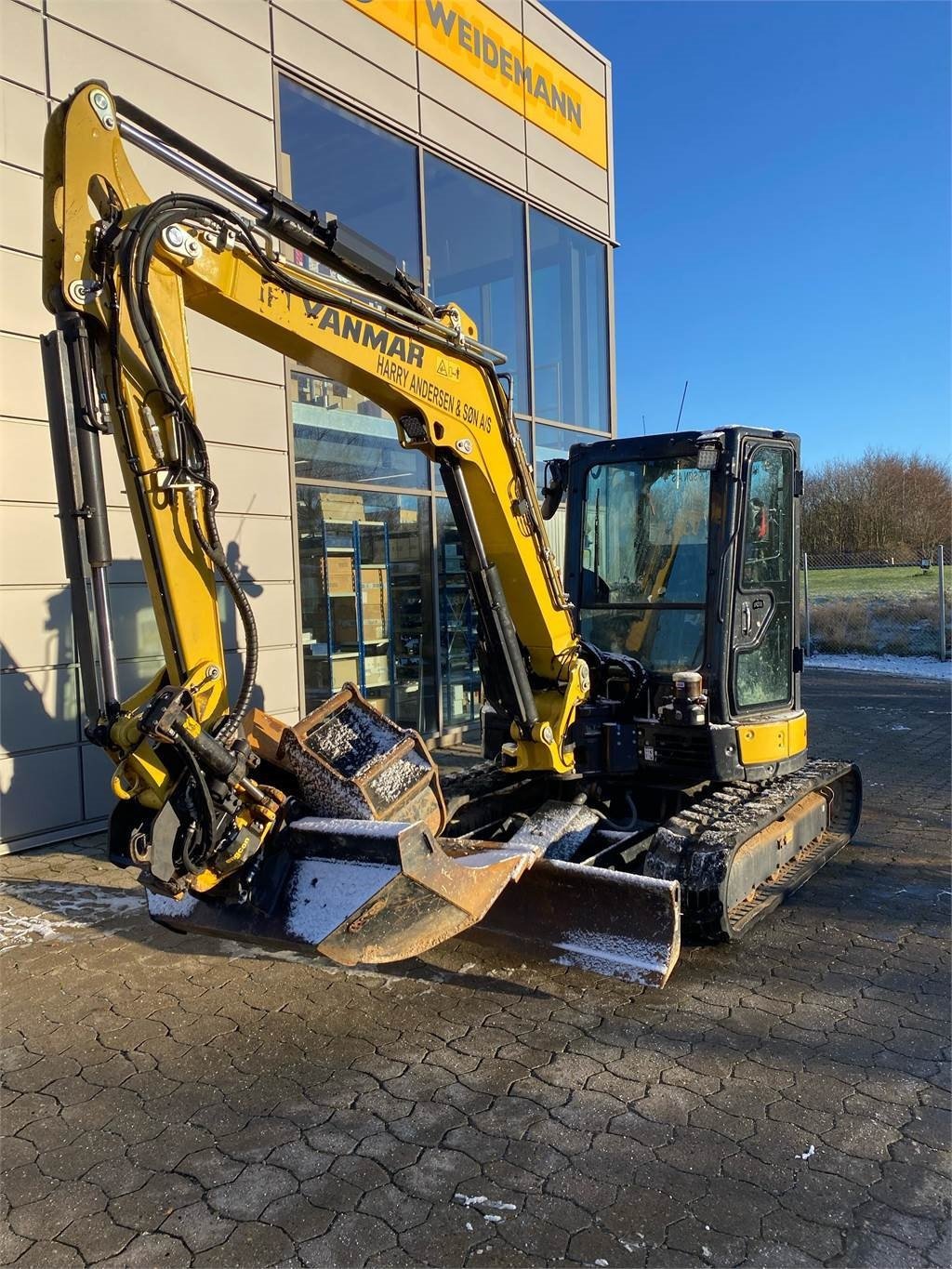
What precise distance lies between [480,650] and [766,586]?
1895 millimetres

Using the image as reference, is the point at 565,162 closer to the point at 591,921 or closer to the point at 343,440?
the point at 343,440

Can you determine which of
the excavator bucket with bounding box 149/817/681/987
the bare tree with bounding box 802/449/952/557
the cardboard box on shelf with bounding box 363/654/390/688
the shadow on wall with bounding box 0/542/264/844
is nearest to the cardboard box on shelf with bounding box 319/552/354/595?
the cardboard box on shelf with bounding box 363/654/390/688

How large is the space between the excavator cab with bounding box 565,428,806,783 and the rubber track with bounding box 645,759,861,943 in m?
0.16

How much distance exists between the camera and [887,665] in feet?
56.3

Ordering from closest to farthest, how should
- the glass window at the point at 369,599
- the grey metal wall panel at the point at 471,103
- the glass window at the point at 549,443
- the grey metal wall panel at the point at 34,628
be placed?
the grey metal wall panel at the point at 34,628 < the glass window at the point at 369,599 < the grey metal wall panel at the point at 471,103 < the glass window at the point at 549,443

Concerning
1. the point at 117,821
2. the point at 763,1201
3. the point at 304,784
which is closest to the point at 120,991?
the point at 117,821

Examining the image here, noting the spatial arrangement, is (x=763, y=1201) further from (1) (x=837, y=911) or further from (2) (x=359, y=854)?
(1) (x=837, y=911)

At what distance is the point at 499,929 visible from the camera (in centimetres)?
445

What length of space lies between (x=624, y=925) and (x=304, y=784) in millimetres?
1622

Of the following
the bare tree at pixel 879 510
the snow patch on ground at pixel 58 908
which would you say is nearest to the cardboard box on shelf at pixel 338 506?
the snow patch on ground at pixel 58 908

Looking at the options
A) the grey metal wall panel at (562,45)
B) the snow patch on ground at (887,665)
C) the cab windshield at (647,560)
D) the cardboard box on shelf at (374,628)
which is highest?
the grey metal wall panel at (562,45)

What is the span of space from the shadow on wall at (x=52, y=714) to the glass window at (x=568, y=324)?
6440 mm

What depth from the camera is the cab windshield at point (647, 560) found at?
5.59 meters

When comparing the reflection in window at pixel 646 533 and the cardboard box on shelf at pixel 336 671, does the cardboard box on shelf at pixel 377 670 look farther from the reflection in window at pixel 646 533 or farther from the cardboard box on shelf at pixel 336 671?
the reflection in window at pixel 646 533
